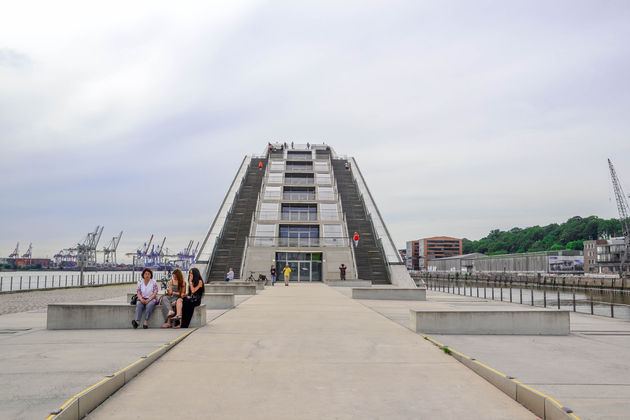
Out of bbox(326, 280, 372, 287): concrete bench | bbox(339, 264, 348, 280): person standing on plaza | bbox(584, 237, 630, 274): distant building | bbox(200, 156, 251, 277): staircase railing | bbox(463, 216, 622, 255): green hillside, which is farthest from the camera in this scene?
bbox(463, 216, 622, 255): green hillside

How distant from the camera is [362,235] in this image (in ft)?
144

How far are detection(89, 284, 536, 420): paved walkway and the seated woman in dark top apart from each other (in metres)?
0.78

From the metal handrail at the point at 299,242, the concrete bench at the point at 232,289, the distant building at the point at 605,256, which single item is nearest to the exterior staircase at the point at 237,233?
the metal handrail at the point at 299,242

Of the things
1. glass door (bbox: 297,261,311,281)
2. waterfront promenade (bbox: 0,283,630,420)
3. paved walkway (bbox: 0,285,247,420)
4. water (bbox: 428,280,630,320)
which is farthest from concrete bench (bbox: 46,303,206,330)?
glass door (bbox: 297,261,311,281)

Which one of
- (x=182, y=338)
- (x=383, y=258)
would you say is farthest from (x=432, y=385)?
(x=383, y=258)

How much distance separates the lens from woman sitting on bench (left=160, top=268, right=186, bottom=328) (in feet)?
35.6

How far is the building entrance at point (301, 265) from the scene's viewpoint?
4081 centimetres

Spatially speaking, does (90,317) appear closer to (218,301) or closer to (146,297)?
(146,297)

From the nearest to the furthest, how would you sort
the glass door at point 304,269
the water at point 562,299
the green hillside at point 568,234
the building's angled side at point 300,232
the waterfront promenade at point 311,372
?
the waterfront promenade at point 311,372
the water at point 562,299
the building's angled side at point 300,232
the glass door at point 304,269
the green hillside at point 568,234

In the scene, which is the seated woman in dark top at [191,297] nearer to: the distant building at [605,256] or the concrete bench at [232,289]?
the concrete bench at [232,289]

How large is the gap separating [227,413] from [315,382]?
5.05 feet

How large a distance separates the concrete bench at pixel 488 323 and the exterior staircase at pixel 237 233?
1062 inches

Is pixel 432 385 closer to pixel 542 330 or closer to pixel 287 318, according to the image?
pixel 542 330

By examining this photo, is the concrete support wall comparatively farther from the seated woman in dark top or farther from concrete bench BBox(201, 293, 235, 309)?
the seated woman in dark top
